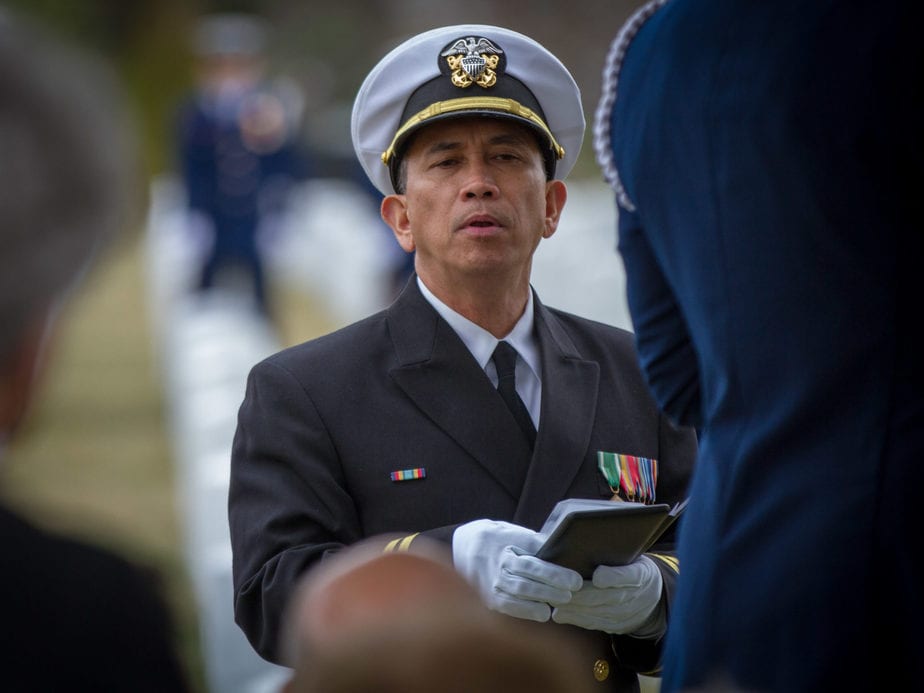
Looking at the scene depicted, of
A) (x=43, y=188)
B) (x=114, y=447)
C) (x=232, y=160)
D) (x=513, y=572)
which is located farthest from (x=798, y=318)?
(x=232, y=160)

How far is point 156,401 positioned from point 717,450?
10565 millimetres

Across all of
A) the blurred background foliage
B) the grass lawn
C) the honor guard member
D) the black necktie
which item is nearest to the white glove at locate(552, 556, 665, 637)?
the honor guard member

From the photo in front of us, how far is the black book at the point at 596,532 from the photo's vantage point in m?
2.57

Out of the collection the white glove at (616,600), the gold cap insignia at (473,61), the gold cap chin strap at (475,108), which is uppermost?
the gold cap insignia at (473,61)

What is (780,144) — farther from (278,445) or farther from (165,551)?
(165,551)

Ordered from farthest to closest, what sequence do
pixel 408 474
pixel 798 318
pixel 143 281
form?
pixel 143 281 → pixel 408 474 → pixel 798 318

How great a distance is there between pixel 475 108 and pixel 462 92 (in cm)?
5

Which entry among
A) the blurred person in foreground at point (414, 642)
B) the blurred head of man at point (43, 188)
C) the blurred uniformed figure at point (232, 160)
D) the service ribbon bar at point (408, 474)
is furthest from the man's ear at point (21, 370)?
the blurred uniformed figure at point (232, 160)

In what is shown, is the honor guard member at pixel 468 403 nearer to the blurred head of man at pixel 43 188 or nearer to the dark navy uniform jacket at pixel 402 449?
the dark navy uniform jacket at pixel 402 449

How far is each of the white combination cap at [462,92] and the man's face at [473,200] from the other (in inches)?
1.5

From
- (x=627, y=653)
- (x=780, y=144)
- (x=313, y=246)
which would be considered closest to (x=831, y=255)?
(x=780, y=144)

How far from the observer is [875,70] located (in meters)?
2.24

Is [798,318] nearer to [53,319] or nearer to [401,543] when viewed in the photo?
[401,543]

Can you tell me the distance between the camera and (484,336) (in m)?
3.07
